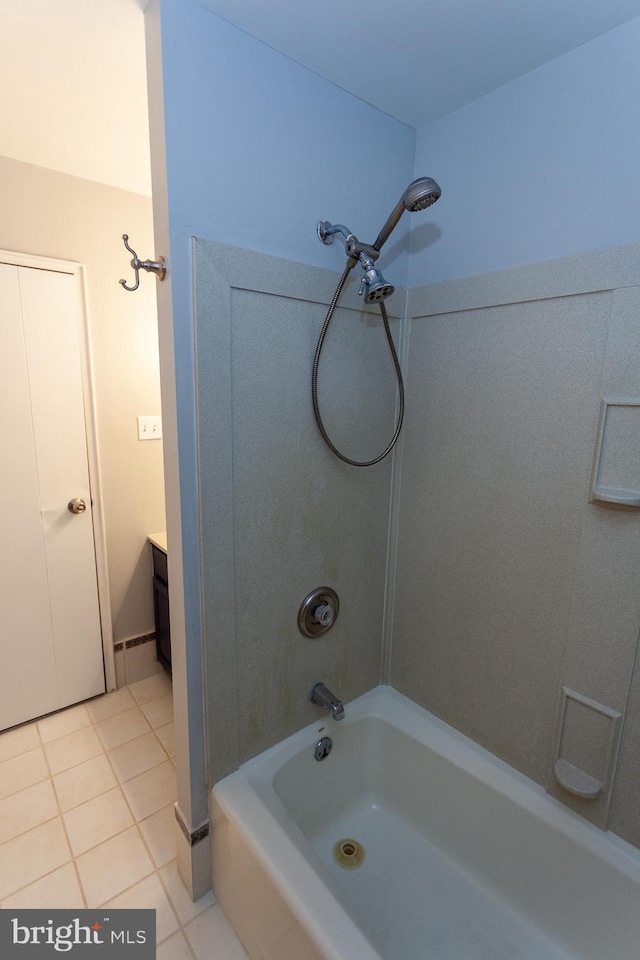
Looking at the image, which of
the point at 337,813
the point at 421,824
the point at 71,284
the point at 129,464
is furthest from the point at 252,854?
the point at 71,284

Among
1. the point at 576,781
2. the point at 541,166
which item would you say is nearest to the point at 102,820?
the point at 576,781

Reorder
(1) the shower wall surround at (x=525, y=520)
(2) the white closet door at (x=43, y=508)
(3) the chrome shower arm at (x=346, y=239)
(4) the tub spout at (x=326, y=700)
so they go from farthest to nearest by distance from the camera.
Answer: (2) the white closet door at (x=43, y=508)
(4) the tub spout at (x=326, y=700)
(3) the chrome shower arm at (x=346, y=239)
(1) the shower wall surround at (x=525, y=520)

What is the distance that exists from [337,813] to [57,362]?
201 cm

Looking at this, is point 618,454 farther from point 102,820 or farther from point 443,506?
point 102,820

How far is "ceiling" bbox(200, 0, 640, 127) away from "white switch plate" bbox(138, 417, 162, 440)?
1.48 m

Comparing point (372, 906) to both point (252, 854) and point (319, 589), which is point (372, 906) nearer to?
point (252, 854)

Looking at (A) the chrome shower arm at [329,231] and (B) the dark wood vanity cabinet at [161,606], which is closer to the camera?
(A) the chrome shower arm at [329,231]

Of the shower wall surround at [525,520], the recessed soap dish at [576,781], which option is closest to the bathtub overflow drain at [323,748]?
the shower wall surround at [525,520]

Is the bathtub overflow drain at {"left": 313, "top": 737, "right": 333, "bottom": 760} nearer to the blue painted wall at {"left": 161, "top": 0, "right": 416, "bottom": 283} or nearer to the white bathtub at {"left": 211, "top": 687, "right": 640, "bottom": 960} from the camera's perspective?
the white bathtub at {"left": 211, "top": 687, "right": 640, "bottom": 960}

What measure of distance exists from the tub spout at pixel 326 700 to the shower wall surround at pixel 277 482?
0.02 meters

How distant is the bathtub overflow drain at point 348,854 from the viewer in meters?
1.40

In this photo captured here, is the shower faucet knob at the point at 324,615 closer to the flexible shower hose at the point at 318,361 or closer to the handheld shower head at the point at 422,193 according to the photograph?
the flexible shower hose at the point at 318,361

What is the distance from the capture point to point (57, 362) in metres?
1.87

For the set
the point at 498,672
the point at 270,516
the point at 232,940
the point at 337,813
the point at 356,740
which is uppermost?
the point at 270,516
